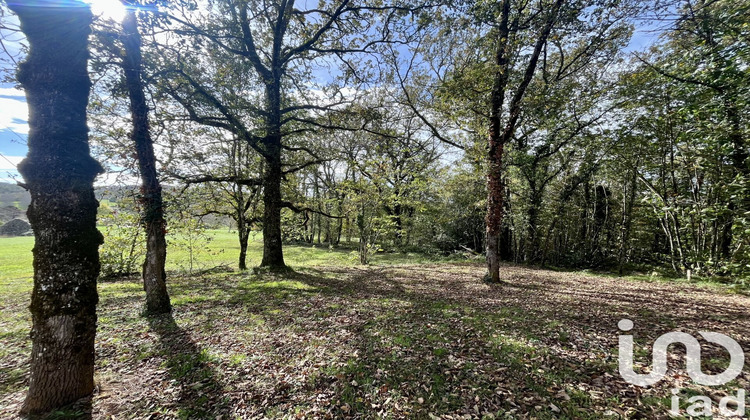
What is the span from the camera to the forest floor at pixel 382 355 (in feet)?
9.73

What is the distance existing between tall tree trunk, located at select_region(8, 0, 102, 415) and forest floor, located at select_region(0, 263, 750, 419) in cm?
57

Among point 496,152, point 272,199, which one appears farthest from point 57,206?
point 496,152

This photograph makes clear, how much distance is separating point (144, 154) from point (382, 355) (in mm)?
6282

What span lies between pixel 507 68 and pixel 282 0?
8.05 meters

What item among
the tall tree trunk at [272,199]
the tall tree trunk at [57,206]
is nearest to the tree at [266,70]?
the tall tree trunk at [272,199]

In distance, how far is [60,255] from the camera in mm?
2738

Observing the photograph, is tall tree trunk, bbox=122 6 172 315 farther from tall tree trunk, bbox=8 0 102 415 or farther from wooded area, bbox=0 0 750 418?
tall tree trunk, bbox=8 0 102 415

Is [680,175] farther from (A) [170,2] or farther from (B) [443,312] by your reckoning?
(A) [170,2]

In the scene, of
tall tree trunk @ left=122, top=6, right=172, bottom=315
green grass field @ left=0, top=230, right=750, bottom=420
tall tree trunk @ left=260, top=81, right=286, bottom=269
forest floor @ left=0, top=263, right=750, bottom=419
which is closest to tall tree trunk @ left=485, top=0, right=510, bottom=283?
green grass field @ left=0, top=230, right=750, bottom=420

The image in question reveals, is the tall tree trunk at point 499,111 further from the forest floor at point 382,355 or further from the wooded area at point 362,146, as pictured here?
the forest floor at point 382,355

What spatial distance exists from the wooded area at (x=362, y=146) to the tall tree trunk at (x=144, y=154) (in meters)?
0.03

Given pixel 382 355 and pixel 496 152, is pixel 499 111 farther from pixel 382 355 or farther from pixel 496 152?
pixel 382 355

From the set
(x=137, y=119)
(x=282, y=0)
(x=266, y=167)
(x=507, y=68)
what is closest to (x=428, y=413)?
(x=137, y=119)

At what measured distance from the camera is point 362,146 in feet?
34.3
